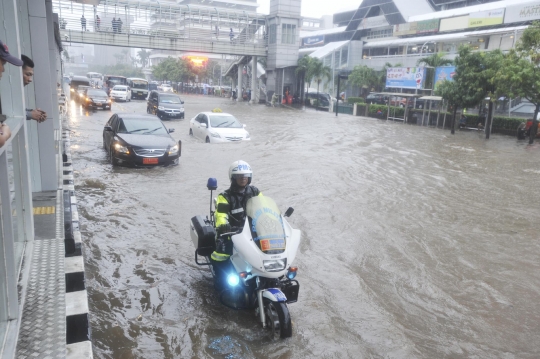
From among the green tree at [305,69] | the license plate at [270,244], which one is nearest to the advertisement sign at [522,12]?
the green tree at [305,69]

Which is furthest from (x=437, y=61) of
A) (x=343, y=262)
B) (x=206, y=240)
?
(x=206, y=240)

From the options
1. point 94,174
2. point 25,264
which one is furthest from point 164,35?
point 25,264

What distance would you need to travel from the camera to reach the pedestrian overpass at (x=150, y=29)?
42094 millimetres

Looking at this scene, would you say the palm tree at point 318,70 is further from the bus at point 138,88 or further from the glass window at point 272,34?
the bus at point 138,88

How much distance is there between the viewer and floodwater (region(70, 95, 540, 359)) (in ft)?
15.2

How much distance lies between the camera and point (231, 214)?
5.07m

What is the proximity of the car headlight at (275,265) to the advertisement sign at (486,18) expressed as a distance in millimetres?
38122

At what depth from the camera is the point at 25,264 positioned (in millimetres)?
4086

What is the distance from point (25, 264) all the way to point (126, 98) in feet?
125

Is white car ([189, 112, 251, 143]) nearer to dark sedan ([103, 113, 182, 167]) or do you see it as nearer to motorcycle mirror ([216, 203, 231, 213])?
dark sedan ([103, 113, 182, 167])

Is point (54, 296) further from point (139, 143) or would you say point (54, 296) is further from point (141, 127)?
point (141, 127)

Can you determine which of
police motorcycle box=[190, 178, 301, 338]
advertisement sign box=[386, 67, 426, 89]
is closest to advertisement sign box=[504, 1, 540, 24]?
advertisement sign box=[386, 67, 426, 89]

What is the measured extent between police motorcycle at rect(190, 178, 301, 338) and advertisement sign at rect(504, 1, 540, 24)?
118 feet

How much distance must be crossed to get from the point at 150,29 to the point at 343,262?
141 feet
